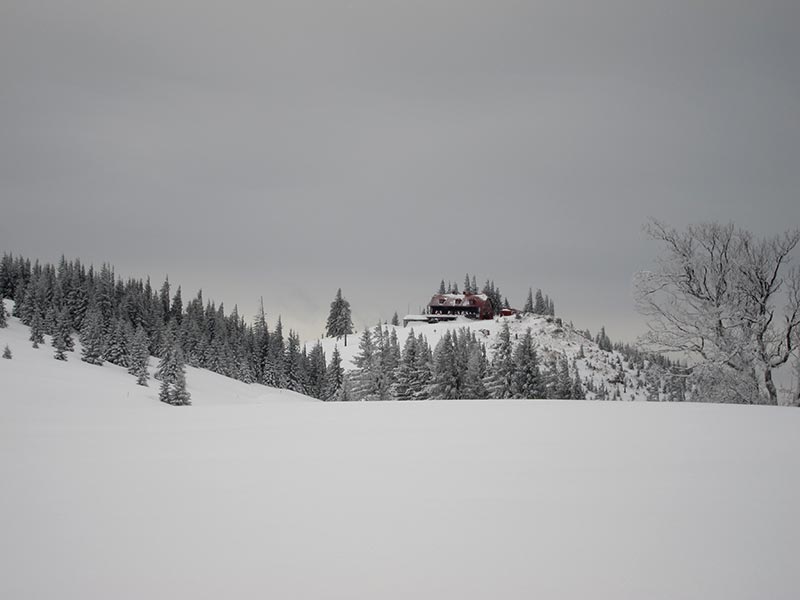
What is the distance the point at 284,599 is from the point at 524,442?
4102 mm

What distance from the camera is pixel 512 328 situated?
146750 mm

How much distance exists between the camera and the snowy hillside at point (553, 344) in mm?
135125

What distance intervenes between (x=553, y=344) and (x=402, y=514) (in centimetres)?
15446

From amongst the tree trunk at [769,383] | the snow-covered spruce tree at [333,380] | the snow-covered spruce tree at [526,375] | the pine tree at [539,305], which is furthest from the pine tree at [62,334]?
the pine tree at [539,305]

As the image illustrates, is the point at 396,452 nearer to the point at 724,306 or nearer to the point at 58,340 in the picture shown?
the point at 724,306

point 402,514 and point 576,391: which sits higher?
point 402,514

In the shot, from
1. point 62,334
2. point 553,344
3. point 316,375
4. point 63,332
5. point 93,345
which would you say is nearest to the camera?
point 93,345

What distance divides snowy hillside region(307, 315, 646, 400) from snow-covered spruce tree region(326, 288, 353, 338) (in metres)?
3.48

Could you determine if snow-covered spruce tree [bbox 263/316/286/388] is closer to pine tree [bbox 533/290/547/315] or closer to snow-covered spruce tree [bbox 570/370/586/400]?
snow-covered spruce tree [bbox 570/370/586/400]

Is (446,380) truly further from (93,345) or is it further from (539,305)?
(539,305)

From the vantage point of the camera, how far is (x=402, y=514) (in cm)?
Result: 363

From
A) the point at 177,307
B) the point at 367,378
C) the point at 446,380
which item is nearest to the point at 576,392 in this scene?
the point at 367,378

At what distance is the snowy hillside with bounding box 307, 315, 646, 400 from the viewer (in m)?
135

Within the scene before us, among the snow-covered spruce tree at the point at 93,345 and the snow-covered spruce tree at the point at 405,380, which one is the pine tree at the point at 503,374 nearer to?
the snow-covered spruce tree at the point at 405,380
